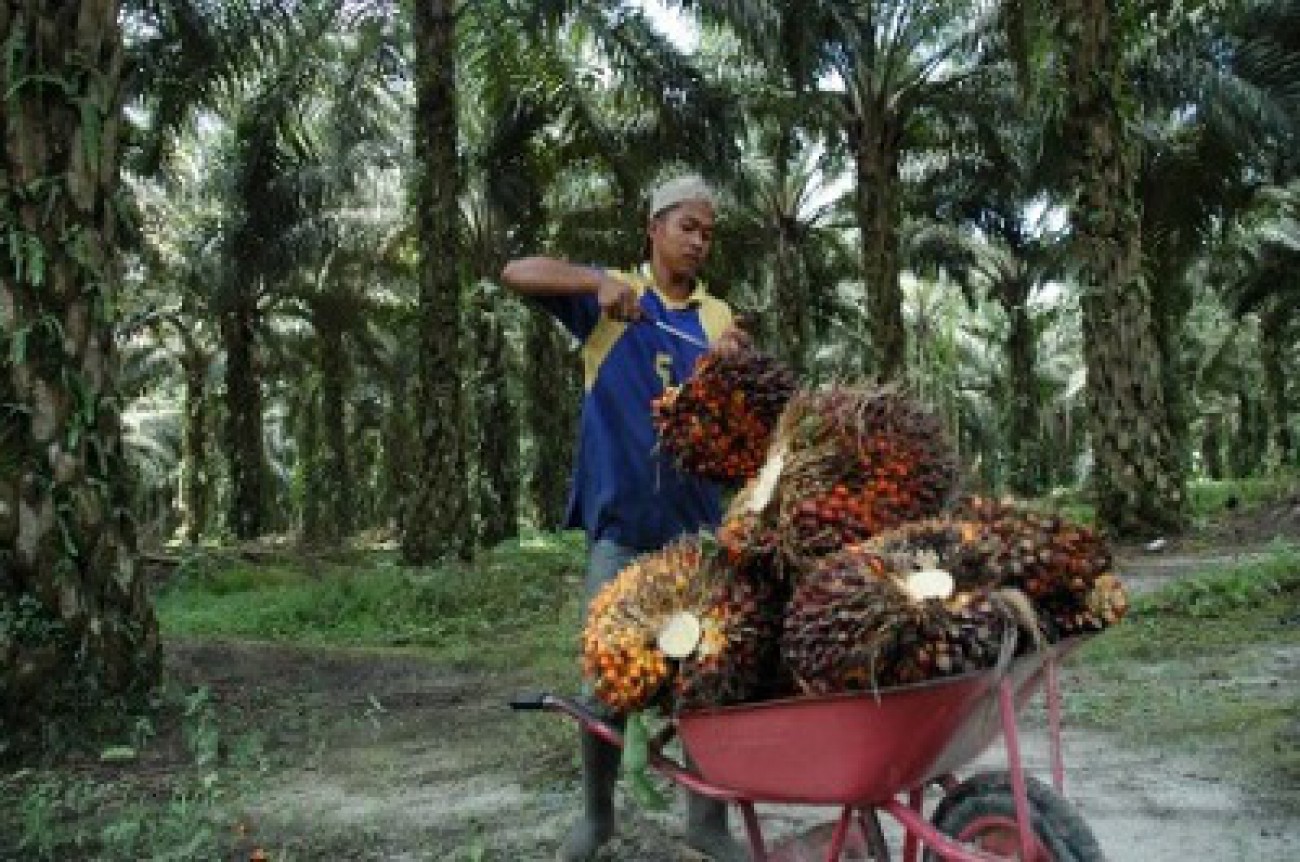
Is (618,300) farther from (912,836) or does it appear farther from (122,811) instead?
(122,811)

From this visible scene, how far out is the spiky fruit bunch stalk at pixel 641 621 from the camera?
2623mm

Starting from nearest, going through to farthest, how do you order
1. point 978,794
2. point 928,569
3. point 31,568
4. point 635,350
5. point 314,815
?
point 928,569 < point 978,794 < point 635,350 < point 314,815 < point 31,568

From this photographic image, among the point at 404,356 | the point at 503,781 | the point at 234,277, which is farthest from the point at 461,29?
the point at 404,356

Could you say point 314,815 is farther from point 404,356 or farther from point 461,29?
point 404,356

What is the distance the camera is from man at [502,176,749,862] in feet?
11.4

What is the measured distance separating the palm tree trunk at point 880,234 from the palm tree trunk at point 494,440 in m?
6.02

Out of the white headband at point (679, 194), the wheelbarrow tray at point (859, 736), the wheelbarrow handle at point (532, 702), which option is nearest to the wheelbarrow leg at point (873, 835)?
the wheelbarrow tray at point (859, 736)

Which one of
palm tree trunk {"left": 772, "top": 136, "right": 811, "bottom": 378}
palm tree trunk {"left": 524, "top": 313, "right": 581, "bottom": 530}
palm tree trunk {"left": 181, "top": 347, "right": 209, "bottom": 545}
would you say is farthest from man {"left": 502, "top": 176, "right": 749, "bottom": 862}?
palm tree trunk {"left": 181, "top": 347, "right": 209, "bottom": 545}

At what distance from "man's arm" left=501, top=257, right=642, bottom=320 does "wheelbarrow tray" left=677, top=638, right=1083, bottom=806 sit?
1045 millimetres

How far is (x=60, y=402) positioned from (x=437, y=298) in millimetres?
7371

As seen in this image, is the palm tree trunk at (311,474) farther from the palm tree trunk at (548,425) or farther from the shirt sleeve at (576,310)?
the shirt sleeve at (576,310)

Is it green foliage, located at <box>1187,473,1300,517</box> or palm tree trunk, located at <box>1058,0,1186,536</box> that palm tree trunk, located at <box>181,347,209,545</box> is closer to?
green foliage, located at <box>1187,473,1300,517</box>

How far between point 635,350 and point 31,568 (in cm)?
330

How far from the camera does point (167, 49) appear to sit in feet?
40.8
